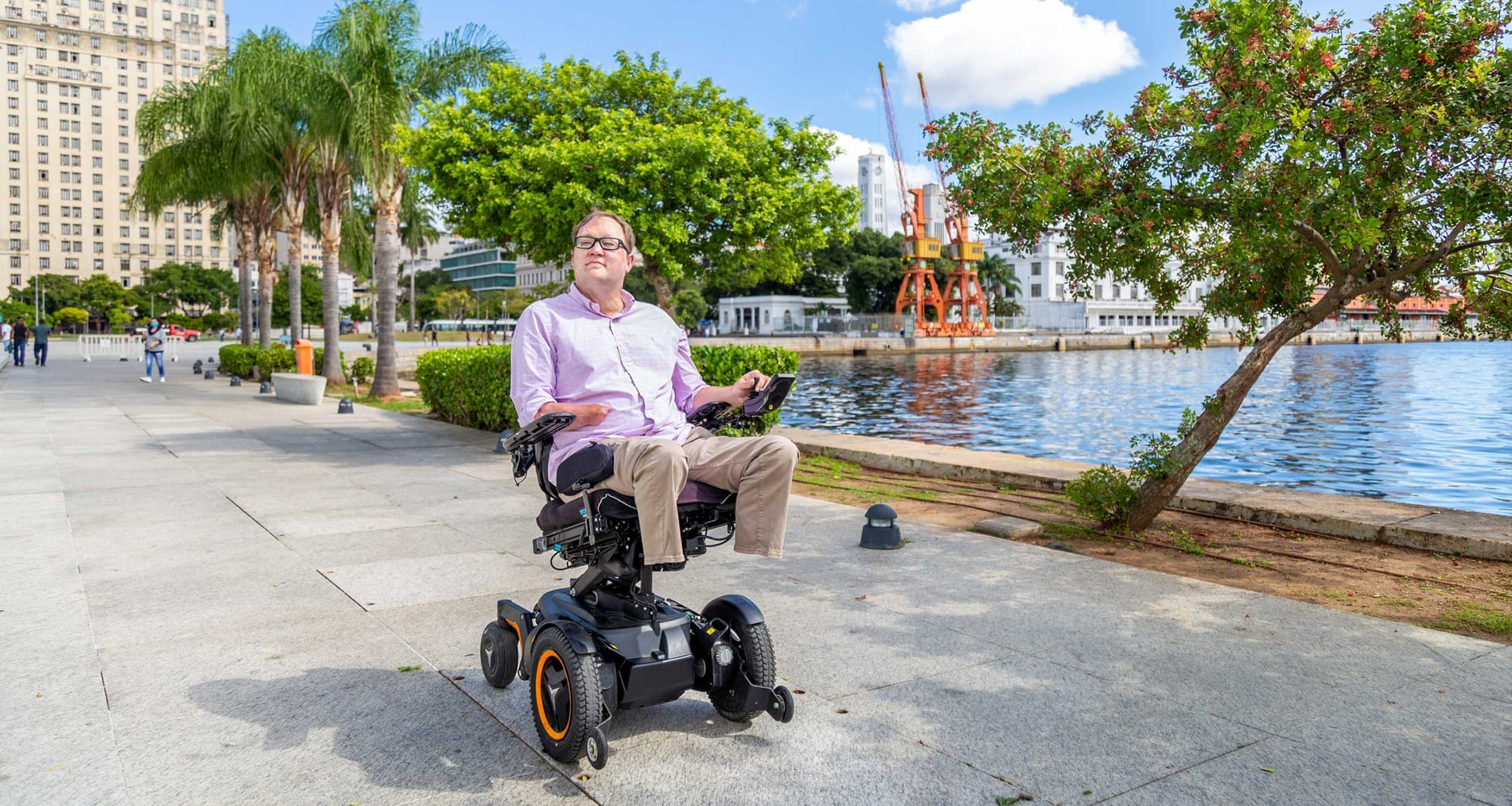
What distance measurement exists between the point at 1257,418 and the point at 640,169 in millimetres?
17143

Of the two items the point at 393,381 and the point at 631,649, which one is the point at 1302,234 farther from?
the point at 393,381

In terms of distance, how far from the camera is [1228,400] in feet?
21.2

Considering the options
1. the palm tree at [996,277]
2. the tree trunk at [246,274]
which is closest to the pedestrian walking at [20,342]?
the tree trunk at [246,274]

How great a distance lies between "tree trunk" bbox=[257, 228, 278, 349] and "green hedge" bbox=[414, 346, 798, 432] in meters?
14.4

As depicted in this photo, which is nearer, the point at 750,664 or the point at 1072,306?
the point at 750,664

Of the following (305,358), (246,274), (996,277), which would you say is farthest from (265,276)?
(996,277)

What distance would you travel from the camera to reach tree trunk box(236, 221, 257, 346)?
30283mm

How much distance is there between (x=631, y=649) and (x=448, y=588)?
2.39 meters

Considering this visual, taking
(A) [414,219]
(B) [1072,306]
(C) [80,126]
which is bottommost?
(A) [414,219]

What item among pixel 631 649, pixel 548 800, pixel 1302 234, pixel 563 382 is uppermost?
pixel 1302 234

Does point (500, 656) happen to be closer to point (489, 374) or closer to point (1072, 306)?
point (489, 374)

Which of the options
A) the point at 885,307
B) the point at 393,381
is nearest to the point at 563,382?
the point at 393,381

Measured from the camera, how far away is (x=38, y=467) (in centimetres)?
980

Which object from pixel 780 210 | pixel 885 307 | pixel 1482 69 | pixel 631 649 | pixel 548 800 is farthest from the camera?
pixel 885 307
